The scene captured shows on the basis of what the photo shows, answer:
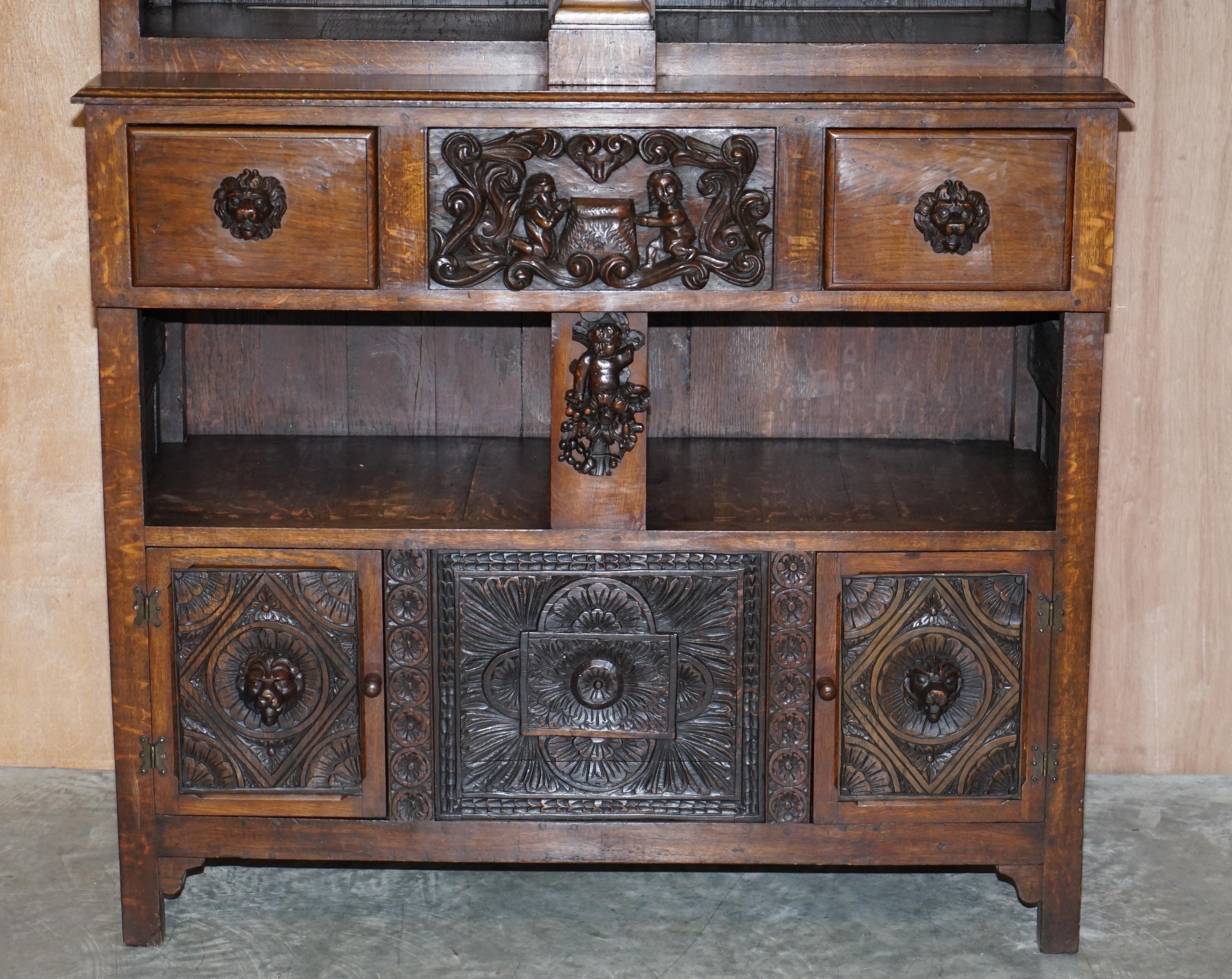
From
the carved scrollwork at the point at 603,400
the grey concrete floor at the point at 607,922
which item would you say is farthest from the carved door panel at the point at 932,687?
the carved scrollwork at the point at 603,400

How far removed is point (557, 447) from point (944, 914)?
1.02 m

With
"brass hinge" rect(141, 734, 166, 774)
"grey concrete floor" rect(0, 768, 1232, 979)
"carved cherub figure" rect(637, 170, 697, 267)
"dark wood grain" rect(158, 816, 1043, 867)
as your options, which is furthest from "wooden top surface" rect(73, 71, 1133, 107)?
"grey concrete floor" rect(0, 768, 1232, 979)

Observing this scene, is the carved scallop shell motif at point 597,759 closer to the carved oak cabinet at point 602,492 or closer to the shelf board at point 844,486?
the carved oak cabinet at point 602,492

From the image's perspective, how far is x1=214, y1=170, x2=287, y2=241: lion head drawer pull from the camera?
2396 millimetres

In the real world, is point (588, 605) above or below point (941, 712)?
above

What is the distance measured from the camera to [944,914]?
109 inches

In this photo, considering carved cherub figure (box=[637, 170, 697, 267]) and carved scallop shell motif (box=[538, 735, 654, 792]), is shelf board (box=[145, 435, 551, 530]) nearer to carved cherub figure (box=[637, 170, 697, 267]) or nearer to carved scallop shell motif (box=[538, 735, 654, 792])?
carved scallop shell motif (box=[538, 735, 654, 792])

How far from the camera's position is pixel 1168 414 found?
10.5ft

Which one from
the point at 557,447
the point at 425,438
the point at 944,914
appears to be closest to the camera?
the point at 557,447

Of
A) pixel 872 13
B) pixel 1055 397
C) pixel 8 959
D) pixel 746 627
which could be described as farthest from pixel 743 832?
pixel 872 13

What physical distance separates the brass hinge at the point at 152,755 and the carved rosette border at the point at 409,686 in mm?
350

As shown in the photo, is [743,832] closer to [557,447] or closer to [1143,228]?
[557,447]

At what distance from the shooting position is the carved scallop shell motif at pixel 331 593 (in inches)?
101

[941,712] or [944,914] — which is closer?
[941,712]
